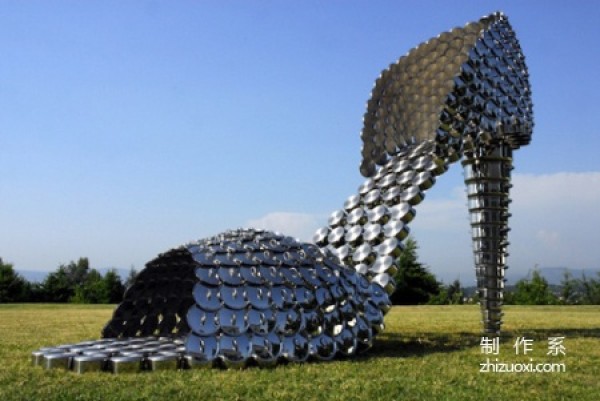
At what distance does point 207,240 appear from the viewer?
10.1 m

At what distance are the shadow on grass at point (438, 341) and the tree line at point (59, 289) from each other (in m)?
27.9

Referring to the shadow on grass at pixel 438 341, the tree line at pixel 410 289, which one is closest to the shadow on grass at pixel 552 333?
the shadow on grass at pixel 438 341

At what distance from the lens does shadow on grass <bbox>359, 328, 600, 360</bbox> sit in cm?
1017

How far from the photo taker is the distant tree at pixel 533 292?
33781mm

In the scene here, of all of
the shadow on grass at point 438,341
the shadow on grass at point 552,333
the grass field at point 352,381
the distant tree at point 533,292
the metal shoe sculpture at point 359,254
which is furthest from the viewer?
the distant tree at point 533,292

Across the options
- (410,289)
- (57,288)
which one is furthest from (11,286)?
(410,289)

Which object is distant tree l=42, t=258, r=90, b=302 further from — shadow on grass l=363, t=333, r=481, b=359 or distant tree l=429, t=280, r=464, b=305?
shadow on grass l=363, t=333, r=481, b=359

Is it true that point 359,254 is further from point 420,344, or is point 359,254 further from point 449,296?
point 449,296

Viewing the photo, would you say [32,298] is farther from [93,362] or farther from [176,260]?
[93,362]

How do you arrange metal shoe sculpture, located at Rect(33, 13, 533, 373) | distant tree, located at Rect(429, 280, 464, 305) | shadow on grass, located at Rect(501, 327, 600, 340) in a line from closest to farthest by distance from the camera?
metal shoe sculpture, located at Rect(33, 13, 533, 373), shadow on grass, located at Rect(501, 327, 600, 340), distant tree, located at Rect(429, 280, 464, 305)

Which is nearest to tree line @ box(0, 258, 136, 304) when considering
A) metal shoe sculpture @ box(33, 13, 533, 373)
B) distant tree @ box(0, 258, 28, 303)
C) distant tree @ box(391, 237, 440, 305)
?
distant tree @ box(0, 258, 28, 303)

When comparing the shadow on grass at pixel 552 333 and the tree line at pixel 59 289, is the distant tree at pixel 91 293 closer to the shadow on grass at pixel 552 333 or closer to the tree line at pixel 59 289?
the tree line at pixel 59 289

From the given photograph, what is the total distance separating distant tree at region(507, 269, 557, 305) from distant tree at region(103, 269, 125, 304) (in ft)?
71.9

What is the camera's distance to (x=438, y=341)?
1192 centimetres
